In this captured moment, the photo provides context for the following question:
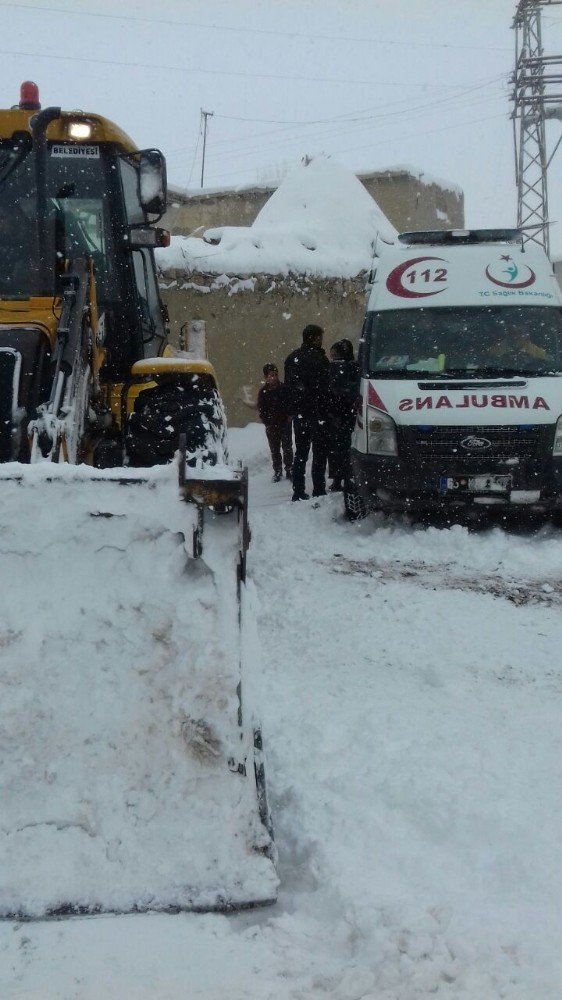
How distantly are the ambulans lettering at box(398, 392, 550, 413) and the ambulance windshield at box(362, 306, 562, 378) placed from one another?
34 cm

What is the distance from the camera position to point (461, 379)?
6.96 meters

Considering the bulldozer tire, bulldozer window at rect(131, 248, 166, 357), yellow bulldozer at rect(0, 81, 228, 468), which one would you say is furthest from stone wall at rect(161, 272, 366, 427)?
the bulldozer tire

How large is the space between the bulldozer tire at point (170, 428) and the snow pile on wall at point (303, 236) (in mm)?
9676

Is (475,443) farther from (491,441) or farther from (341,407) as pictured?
(341,407)

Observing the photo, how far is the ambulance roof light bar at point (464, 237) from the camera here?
26.4 feet

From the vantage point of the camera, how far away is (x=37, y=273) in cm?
462

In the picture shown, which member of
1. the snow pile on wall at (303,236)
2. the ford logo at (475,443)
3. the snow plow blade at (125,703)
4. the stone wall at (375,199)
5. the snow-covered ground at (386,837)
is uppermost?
the stone wall at (375,199)

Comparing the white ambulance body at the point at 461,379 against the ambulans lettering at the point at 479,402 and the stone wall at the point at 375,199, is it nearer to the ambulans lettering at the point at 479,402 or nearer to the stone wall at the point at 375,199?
the ambulans lettering at the point at 479,402

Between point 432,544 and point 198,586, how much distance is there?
4236 millimetres

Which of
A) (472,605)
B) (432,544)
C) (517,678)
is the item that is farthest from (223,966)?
(432,544)

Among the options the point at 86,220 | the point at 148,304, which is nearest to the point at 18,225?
the point at 86,220

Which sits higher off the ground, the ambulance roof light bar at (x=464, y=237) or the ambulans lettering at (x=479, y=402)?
the ambulance roof light bar at (x=464, y=237)

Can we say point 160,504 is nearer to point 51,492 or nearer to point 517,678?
point 51,492

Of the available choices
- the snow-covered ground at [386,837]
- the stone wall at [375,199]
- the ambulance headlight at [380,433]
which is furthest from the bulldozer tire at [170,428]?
the stone wall at [375,199]
